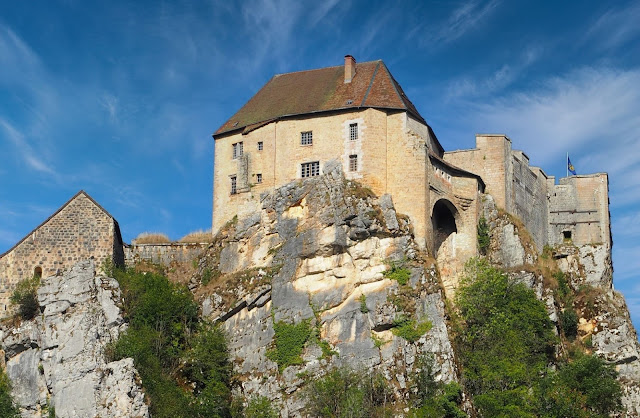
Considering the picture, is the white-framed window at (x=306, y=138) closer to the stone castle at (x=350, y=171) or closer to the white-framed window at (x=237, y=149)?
the stone castle at (x=350, y=171)

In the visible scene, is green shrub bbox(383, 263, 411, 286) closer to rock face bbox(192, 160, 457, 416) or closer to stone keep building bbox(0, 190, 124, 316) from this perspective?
rock face bbox(192, 160, 457, 416)

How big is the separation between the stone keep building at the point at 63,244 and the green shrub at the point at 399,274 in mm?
14686

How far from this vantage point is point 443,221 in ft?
201

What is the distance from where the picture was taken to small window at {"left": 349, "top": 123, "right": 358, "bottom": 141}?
193 ft

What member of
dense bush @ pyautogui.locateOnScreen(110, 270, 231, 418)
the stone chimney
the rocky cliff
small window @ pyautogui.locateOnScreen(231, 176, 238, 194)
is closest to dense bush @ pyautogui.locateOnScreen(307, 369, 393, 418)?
the rocky cliff

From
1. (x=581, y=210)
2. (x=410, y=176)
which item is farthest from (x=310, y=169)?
(x=581, y=210)

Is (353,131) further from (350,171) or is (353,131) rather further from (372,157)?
(350,171)

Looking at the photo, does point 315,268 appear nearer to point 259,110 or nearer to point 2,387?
point 259,110

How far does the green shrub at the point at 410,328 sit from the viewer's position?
52719 millimetres

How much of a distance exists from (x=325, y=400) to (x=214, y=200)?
52.5 ft

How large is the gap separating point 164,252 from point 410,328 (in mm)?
15684

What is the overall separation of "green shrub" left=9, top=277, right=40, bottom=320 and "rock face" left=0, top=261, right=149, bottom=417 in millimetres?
457

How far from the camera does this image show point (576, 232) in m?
66.4

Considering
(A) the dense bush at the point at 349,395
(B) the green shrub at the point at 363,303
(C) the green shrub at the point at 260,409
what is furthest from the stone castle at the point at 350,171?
(C) the green shrub at the point at 260,409
